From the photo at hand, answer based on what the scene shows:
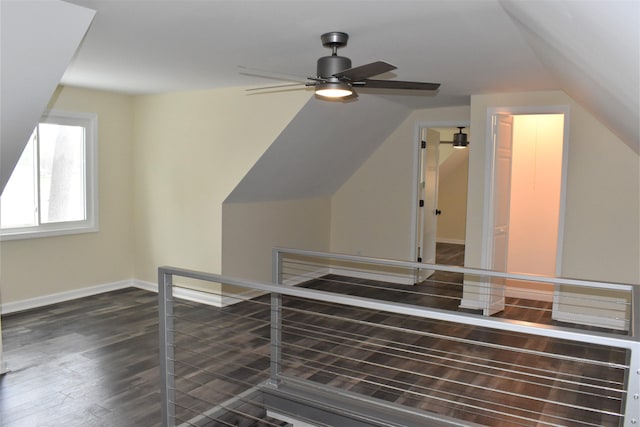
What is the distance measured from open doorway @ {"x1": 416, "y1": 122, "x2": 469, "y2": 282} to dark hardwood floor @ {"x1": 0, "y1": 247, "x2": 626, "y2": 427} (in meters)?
1.96

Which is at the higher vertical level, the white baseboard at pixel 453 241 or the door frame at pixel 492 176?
the door frame at pixel 492 176

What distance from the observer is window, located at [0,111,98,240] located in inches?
186

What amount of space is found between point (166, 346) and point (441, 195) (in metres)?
7.61

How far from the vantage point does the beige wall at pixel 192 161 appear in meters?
4.73

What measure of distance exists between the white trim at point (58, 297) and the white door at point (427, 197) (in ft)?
12.1

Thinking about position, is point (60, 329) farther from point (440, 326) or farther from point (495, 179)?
point (495, 179)

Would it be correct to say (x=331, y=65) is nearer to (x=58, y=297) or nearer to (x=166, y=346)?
(x=166, y=346)

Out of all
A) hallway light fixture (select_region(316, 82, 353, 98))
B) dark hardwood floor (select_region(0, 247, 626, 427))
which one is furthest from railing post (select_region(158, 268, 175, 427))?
hallway light fixture (select_region(316, 82, 353, 98))

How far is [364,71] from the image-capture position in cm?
261

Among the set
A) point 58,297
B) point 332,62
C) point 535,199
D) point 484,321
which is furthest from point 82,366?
point 535,199

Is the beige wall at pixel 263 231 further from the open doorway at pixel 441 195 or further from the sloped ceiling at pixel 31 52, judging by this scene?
the sloped ceiling at pixel 31 52

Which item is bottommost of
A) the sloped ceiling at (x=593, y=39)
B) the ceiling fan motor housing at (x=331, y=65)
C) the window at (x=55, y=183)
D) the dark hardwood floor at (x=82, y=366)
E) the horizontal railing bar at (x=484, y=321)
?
the dark hardwood floor at (x=82, y=366)

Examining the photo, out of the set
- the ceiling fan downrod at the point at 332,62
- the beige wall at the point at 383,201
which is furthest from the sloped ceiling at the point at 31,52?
the beige wall at the point at 383,201

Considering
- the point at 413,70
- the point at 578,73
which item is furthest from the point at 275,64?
the point at 578,73
